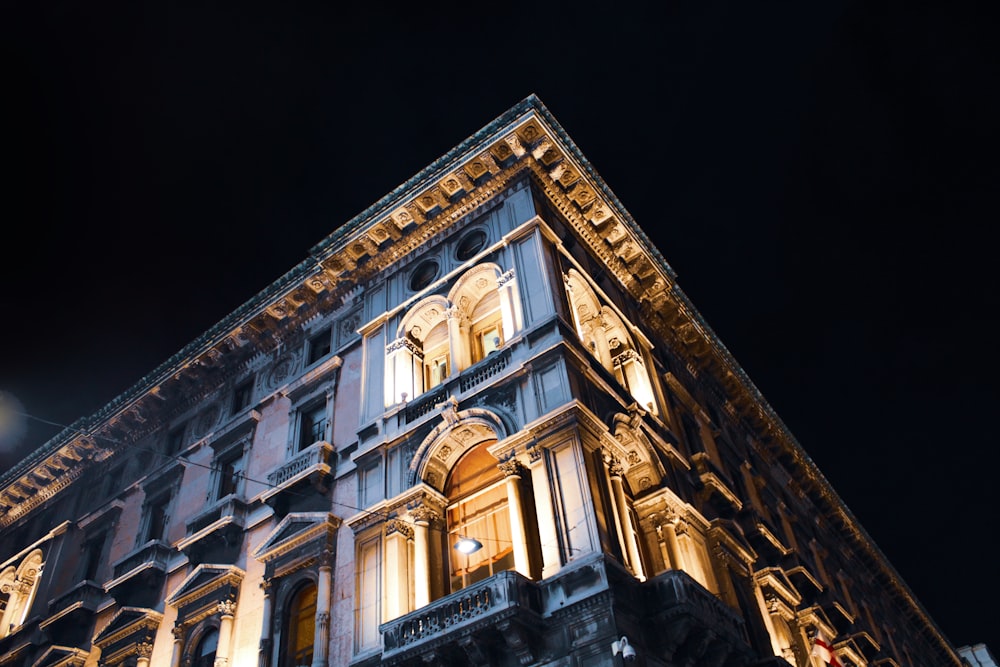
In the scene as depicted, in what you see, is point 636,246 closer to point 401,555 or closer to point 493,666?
point 401,555

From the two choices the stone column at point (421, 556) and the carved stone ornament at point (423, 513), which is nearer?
the stone column at point (421, 556)

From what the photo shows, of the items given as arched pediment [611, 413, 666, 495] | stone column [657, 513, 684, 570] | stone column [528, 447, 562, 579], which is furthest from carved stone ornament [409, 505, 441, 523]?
stone column [657, 513, 684, 570]

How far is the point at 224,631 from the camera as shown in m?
20.3

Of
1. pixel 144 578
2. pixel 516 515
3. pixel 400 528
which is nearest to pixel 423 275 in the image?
pixel 400 528

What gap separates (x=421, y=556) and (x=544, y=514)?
11.3ft

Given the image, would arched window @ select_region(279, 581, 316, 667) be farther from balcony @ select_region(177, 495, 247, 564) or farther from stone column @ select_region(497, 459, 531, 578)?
stone column @ select_region(497, 459, 531, 578)

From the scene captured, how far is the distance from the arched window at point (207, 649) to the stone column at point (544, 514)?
10380 millimetres

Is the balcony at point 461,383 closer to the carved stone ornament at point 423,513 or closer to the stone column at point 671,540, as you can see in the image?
the carved stone ornament at point 423,513

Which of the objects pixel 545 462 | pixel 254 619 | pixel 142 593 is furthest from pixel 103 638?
pixel 545 462

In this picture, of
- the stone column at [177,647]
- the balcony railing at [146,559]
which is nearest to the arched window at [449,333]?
the stone column at [177,647]

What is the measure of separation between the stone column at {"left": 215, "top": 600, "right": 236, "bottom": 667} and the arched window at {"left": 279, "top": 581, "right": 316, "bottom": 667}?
1.98 metres

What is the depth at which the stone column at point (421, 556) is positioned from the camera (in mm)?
17125

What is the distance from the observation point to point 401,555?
58.9 feet

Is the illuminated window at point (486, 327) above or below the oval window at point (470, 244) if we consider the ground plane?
below
